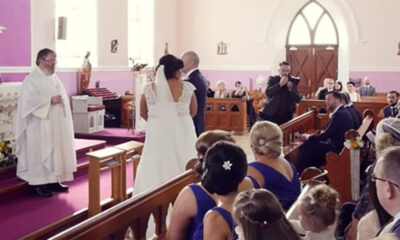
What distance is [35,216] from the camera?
550cm

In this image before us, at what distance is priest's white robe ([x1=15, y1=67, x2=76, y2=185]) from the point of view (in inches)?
244

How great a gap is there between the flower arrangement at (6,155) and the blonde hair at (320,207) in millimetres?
4932

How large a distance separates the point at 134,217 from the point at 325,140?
14.3 feet

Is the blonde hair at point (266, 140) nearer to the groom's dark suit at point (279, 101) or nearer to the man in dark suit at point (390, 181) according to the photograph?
the man in dark suit at point (390, 181)

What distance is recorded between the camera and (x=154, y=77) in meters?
9.52

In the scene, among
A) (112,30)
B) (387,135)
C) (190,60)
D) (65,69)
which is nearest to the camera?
(387,135)

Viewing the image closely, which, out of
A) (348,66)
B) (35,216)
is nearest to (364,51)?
(348,66)

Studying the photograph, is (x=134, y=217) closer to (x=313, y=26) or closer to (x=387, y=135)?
(x=387, y=135)

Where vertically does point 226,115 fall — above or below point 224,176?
below

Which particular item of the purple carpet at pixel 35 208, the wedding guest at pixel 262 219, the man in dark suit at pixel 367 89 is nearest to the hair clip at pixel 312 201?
the wedding guest at pixel 262 219

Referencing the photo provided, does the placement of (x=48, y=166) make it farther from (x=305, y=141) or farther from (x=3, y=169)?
(x=305, y=141)

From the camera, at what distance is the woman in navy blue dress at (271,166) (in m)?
3.35

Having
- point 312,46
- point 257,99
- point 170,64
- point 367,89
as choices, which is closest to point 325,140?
point 170,64

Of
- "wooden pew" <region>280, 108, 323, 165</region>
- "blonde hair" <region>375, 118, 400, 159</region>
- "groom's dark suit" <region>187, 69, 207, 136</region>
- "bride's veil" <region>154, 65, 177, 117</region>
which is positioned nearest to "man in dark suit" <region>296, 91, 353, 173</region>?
"wooden pew" <region>280, 108, 323, 165</region>
